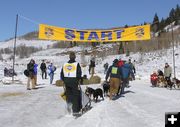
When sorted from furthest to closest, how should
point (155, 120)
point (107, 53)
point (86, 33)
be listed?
1. point (107, 53)
2. point (86, 33)
3. point (155, 120)

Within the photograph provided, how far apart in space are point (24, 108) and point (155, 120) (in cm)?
526

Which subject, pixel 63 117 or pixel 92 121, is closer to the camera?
pixel 92 121

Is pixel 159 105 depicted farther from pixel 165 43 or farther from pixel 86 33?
pixel 165 43

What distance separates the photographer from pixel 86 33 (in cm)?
3000

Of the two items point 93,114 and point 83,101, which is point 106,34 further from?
point 93,114

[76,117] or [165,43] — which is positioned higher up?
[165,43]

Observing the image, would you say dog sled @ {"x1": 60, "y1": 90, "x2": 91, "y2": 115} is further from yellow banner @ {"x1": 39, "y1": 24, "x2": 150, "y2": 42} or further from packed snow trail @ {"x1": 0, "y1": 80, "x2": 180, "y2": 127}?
yellow banner @ {"x1": 39, "y1": 24, "x2": 150, "y2": 42}

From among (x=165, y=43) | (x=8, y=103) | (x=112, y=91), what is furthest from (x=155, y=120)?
(x=165, y=43)

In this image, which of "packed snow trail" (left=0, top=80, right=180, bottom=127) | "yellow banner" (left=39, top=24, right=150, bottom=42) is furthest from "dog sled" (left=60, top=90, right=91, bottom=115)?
"yellow banner" (left=39, top=24, right=150, bottom=42)

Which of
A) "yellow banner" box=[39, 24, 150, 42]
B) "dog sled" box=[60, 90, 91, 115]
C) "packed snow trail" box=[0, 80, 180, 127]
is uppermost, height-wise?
"yellow banner" box=[39, 24, 150, 42]

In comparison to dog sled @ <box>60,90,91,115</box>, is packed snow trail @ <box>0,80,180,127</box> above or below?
below

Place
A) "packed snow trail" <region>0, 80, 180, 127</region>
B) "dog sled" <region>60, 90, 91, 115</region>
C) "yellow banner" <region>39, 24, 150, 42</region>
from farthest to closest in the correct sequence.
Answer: "yellow banner" <region>39, 24, 150, 42</region>, "dog sled" <region>60, 90, 91, 115</region>, "packed snow trail" <region>0, 80, 180, 127</region>

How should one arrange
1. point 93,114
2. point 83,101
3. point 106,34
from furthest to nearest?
point 106,34
point 83,101
point 93,114

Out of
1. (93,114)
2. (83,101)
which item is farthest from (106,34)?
(93,114)
